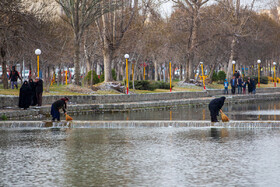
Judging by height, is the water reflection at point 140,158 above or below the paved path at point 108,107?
below

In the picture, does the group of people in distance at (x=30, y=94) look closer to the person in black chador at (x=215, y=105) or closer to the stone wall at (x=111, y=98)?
the stone wall at (x=111, y=98)

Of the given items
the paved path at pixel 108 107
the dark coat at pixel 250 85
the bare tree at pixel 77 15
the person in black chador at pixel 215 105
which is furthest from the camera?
the dark coat at pixel 250 85

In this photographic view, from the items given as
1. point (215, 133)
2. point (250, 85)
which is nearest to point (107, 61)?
point (250, 85)

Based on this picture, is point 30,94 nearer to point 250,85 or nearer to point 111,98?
point 111,98

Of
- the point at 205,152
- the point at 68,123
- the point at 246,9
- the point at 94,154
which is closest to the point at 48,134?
the point at 68,123

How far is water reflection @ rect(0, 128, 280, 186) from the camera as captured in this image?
29.6 ft

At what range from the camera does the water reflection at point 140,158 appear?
9.03m

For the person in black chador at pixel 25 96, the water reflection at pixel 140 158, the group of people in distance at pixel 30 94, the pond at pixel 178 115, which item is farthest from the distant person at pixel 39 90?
the water reflection at pixel 140 158

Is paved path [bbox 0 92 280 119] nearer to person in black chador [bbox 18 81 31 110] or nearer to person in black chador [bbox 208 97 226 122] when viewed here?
person in black chador [bbox 18 81 31 110]

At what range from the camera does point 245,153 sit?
39.3 feet

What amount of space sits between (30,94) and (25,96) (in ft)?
0.97

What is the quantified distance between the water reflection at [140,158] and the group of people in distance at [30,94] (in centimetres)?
725

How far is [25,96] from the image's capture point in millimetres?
24609

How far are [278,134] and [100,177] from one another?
8.46 m
